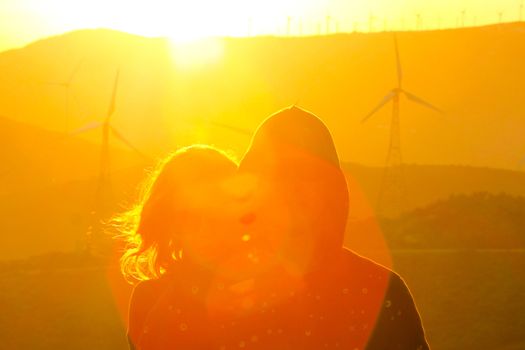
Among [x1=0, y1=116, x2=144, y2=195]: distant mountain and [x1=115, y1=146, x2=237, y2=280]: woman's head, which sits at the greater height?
[x1=115, y1=146, x2=237, y2=280]: woman's head

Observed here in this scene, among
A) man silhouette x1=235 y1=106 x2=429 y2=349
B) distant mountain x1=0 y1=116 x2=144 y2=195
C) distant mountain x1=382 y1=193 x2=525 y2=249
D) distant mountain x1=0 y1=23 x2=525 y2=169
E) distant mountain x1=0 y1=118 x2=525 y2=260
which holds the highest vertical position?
man silhouette x1=235 y1=106 x2=429 y2=349

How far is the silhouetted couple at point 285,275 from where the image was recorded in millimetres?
2648

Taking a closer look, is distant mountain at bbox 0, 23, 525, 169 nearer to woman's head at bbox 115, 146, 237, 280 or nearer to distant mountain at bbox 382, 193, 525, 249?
distant mountain at bbox 382, 193, 525, 249

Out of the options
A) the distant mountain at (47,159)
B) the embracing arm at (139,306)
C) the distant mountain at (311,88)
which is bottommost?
the distant mountain at (311,88)

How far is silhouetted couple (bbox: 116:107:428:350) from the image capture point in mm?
2648

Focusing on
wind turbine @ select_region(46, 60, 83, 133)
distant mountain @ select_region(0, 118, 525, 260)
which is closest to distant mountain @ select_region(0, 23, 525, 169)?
wind turbine @ select_region(46, 60, 83, 133)

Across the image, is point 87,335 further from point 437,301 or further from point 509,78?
point 509,78

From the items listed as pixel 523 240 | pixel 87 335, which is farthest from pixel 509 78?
pixel 87 335

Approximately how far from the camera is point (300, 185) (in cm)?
267

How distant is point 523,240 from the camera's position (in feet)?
94.6

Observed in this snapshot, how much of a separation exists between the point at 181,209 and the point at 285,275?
0.47m

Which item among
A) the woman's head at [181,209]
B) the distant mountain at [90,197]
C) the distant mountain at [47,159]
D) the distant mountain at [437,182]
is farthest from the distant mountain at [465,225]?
the distant mountain at [47,159]

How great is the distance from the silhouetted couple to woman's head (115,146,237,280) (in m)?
0.03

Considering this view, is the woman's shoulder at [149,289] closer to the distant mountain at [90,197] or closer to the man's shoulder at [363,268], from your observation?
the man's shoulder at [363,268]
